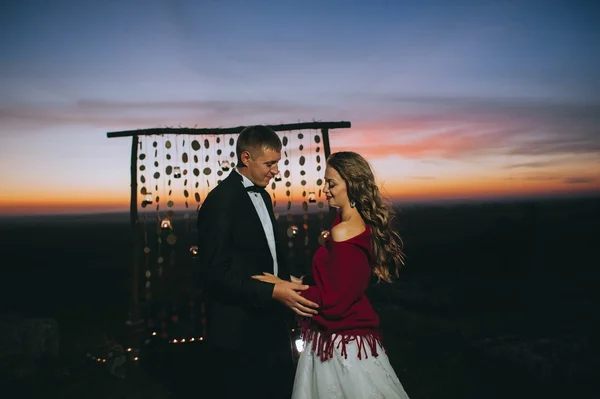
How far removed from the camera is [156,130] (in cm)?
595

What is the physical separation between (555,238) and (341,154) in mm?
39873

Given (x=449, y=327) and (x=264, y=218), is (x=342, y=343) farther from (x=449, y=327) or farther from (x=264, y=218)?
(x=449, y=327)

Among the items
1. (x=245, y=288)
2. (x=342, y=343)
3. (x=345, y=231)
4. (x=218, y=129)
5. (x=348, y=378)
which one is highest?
(x=218, y=129)

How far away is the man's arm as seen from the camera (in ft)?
8.77

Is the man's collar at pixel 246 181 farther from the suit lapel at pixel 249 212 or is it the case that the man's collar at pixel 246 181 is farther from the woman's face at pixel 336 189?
the woman's face at pixel 336 189

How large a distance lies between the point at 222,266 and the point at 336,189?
2.91 ft

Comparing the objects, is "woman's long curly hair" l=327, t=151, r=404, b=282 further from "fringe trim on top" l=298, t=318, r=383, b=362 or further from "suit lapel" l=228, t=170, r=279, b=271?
"suit lapel" l=228, t=170, r=279, b=271

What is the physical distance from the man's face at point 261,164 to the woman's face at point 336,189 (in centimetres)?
42

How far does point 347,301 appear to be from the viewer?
2.61 m

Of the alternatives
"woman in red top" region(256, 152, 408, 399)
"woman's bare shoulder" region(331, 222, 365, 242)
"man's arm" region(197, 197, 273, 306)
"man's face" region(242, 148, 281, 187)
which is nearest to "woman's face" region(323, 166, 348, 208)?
"woman in red top" region(256, 152, 408, 399)

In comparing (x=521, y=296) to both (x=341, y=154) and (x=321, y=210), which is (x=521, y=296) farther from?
(x=341, y=154)

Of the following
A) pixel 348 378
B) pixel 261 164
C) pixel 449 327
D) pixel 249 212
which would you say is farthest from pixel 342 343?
pixel 449 327

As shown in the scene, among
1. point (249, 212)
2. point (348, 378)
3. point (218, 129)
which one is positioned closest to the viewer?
point (348, 378)

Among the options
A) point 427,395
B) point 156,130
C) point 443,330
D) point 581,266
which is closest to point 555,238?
point 581,266
